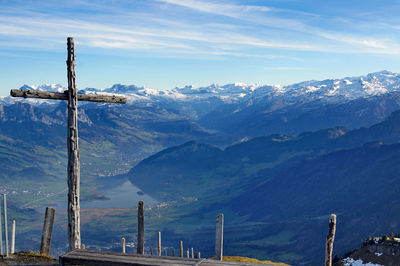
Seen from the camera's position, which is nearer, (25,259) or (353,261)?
(25,259)

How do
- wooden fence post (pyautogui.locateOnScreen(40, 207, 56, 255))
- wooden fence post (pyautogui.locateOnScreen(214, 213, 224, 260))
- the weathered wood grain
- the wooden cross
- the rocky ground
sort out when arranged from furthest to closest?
the rocky ground → wooden fence post (pyautogui.locateOnScreen(40, 207, 56, 255)) → the wooden cross → wooden fence post (pyautogui.locateOnScreen(214, 213, 224, 260)) → the weathered wood grain

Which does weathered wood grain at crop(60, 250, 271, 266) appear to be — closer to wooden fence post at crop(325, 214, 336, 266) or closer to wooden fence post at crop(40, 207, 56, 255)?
wooden fence post at crop(325, 214, 336, 266)

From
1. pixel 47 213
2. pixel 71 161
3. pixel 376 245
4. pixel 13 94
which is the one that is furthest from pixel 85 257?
pixel 376 245

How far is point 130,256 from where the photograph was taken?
1847 cm

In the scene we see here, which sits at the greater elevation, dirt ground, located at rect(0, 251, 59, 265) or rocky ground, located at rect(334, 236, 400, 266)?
dirt ground, located at rect(0, 251, 59, 265)

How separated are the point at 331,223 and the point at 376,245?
69.7 m

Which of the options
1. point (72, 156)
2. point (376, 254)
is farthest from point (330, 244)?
point (376, 254)

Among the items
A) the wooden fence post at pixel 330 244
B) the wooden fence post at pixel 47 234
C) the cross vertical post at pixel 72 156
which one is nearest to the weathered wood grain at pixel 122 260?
the wooden fence post at pixel 330 244

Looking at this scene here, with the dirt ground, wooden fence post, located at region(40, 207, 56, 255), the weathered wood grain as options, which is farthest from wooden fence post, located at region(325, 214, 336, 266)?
wooden fence post, located at region(40, 207, 56, 255)

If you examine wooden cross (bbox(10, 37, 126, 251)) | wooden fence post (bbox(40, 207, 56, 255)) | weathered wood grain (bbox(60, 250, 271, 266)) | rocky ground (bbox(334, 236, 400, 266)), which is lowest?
rocky ground (bbox(334, 236, 400, 266))

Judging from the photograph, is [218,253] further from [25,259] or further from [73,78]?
[73,78]

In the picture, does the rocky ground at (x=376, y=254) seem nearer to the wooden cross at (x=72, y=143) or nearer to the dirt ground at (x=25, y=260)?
the wooden cross at (x=72, y=143)

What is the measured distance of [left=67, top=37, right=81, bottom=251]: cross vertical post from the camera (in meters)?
25.7

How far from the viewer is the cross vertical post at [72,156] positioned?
25719mm
